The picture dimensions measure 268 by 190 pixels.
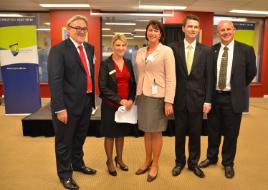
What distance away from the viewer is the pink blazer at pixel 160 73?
7.90ft

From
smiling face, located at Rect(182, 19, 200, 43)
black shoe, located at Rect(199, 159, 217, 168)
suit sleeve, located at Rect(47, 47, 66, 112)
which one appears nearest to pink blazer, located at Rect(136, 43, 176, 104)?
smiling face, located at Rect(182, 19, 200, 43)

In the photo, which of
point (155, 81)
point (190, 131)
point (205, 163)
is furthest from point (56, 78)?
point (205, 163)

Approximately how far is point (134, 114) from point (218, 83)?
0.89m

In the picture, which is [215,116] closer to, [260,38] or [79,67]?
[79,67]

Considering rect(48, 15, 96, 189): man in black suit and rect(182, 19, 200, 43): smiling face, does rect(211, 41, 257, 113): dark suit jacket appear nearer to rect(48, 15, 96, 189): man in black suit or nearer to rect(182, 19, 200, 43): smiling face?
rect(182, 19, 200, 43): smiling face

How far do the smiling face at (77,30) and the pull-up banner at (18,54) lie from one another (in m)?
3.37

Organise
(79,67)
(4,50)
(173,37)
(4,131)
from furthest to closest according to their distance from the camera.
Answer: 1. (173,37)
2. (4,50)
3. (4,131)
4. (79,67)

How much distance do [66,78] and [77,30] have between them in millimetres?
435

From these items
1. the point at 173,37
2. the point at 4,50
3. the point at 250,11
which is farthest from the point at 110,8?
the point at 250,11

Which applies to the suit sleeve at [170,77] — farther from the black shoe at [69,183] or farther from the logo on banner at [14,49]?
the logo on banner at [14,49]

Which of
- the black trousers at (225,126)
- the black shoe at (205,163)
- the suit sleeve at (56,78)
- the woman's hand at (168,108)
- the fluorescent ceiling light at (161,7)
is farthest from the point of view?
the fluorescent ceiling light at (161,7)

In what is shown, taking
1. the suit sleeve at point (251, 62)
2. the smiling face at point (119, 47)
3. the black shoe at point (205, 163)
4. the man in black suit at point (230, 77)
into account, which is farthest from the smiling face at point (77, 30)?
the black shoe at point (205, 163)

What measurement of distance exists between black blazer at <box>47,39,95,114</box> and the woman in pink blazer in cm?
54

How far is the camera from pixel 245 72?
105 inches
